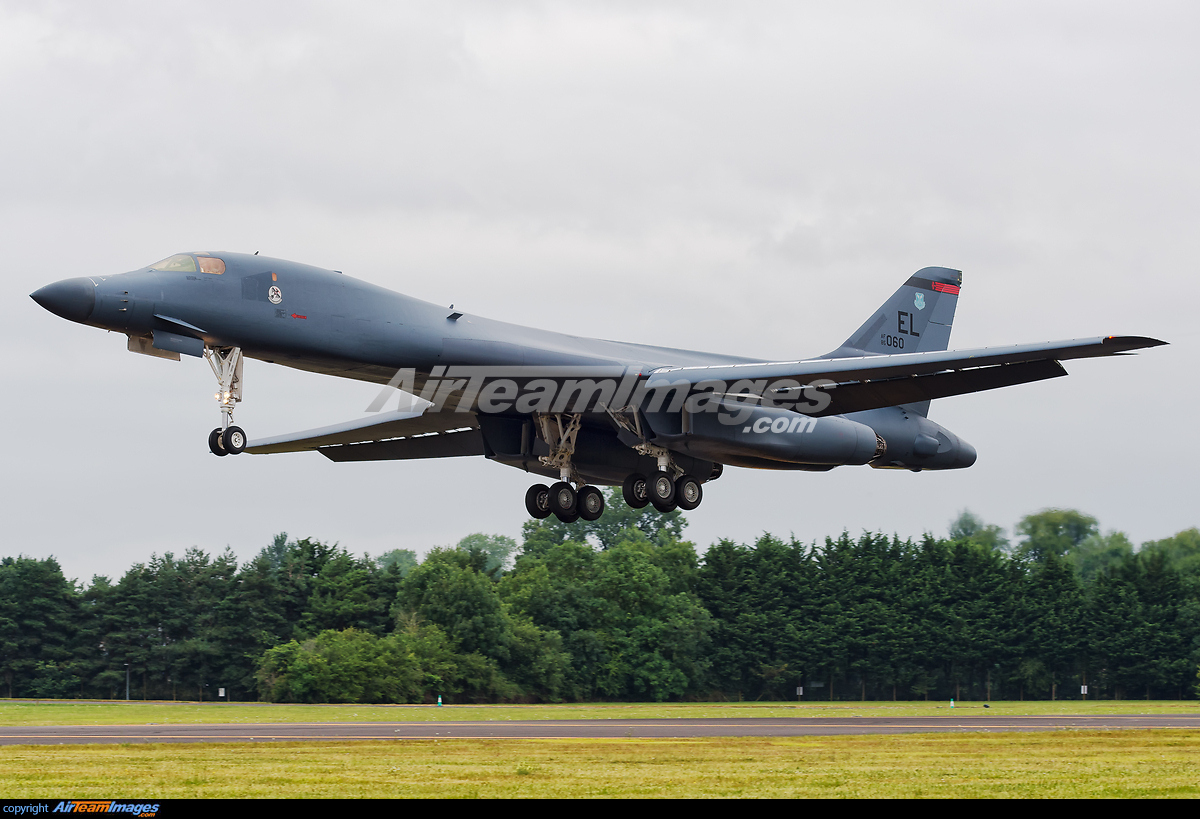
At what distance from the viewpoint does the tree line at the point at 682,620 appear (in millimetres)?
68438

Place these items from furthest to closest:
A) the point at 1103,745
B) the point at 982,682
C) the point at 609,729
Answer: the point at 982,682, the point at 609,729, the point at 1103,745

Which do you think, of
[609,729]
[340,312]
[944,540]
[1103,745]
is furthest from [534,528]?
[340,312]

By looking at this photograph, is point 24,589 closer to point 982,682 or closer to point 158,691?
point 158,691

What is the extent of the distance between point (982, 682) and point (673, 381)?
189ft

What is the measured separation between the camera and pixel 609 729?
40.7 metres

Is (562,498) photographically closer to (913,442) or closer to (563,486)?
(563,486)

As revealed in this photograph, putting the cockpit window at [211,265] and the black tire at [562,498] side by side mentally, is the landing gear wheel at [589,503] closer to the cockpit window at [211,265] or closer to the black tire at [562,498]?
the black tire at [562,498]

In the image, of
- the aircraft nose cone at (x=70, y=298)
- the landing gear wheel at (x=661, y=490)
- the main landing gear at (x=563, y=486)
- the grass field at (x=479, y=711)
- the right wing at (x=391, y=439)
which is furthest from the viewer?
the grass field at (x=479, y=711)

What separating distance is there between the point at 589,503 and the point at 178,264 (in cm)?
1004

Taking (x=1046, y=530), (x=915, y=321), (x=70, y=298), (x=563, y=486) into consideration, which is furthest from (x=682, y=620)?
(x=70, y=298)

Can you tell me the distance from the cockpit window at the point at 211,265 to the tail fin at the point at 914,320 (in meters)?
14.4

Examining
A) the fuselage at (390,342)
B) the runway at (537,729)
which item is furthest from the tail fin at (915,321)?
the runway at (537,729)

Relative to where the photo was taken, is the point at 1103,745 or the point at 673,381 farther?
the point at 1103,745

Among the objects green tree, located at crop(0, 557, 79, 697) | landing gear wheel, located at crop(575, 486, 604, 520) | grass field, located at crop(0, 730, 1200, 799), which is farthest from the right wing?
green tree, located at crop(0, 557, 79, 697)
